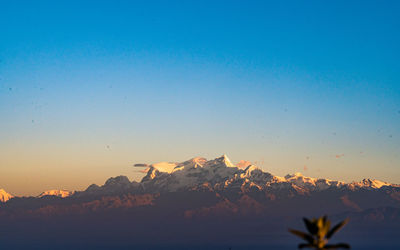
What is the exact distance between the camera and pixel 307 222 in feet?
168

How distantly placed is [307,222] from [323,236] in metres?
1.98

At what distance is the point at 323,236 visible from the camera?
51438 mm
